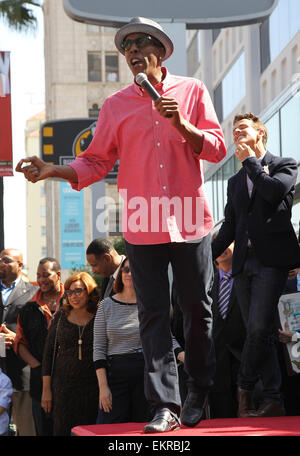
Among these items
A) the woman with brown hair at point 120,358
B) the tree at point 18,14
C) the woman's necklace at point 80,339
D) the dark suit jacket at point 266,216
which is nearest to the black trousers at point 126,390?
the woman with brown hair at point 120,358

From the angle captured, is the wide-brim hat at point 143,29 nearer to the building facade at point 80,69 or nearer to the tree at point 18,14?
the tree at point 18,14

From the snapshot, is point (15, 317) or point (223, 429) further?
point (15, 317)

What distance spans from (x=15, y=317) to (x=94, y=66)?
69.9m

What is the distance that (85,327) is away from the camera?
7020mm

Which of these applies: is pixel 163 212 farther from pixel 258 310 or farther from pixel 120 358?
pixel 120 358

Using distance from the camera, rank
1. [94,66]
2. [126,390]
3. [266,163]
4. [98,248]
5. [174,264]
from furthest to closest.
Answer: [94,66], [98,248], [126,390], [266,163], [174,264]

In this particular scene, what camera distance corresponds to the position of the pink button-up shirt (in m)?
4.09

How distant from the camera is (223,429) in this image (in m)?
3.95

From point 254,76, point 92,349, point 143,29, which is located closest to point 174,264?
point 143,29

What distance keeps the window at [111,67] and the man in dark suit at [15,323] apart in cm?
6810

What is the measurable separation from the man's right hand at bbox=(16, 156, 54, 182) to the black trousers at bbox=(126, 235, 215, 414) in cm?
58

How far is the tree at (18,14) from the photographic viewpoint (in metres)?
20.2

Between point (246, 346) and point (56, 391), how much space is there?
2492 millimetres

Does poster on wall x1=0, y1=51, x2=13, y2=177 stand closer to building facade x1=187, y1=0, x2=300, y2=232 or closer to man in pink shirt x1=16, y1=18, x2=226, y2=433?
man in pink shirt x1=16, y1=18, x2=226, y2=433
